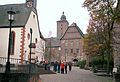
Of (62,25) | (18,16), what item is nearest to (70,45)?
(62,25)

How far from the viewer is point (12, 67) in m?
22.0

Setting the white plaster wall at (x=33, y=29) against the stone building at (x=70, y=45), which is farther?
the stone building at (x=70, y=45)

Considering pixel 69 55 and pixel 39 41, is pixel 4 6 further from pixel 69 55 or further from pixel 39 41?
pixel 69 55

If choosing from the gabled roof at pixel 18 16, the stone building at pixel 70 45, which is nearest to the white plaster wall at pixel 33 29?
the gabled roof at pixel 18 16

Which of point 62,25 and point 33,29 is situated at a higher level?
point 62,25

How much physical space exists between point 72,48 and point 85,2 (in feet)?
257

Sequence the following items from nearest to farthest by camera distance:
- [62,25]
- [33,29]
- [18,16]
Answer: [18,16] → [33,29] → [62,25]

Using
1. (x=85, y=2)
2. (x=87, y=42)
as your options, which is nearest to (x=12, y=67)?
(x=85, y=2)

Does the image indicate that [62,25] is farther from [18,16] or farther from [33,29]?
[18,16]

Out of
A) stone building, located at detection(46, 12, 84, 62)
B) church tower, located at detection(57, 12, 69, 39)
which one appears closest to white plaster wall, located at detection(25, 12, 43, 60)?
stone building, located at detection(46, 12, 84, 62)

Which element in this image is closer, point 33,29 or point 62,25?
point 33,29

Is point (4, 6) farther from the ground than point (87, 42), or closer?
farther from the ground

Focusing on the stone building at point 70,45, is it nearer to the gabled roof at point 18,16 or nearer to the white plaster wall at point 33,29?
the white plaster wall at point 33,29

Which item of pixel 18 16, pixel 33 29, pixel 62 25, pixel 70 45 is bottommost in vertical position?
pixel 70 45
